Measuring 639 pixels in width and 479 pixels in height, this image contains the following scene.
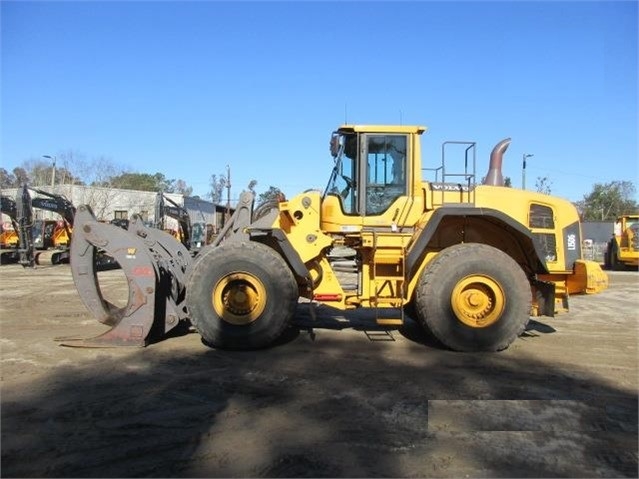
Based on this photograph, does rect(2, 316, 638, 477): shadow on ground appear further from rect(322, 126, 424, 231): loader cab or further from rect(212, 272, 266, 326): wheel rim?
rect(322, 126, 424, 231): loader cab

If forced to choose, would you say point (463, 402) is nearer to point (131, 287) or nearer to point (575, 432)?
point (575, 432)

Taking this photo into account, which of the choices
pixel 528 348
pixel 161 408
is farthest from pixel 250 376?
pixel 528 348

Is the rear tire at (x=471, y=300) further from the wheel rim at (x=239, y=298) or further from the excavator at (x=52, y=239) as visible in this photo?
the excavator at (x=52, y=239)

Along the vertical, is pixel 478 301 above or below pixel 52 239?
below

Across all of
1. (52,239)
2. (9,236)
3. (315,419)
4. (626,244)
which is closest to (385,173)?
(315,419)

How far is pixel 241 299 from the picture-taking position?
6.90m

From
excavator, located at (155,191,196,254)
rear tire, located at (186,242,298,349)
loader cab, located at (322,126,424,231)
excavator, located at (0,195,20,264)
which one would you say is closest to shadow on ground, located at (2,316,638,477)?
rear tire, located at (186,242,298,349)

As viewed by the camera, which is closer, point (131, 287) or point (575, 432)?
point (575, 432)

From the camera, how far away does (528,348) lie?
287 inches

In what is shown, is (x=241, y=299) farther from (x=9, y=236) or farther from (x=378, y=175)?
(x=9, y=236)

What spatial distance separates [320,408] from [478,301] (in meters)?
2.99

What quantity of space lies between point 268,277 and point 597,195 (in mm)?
75605

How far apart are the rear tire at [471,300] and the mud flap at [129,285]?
337cm

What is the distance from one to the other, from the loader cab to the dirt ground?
1.74 m
